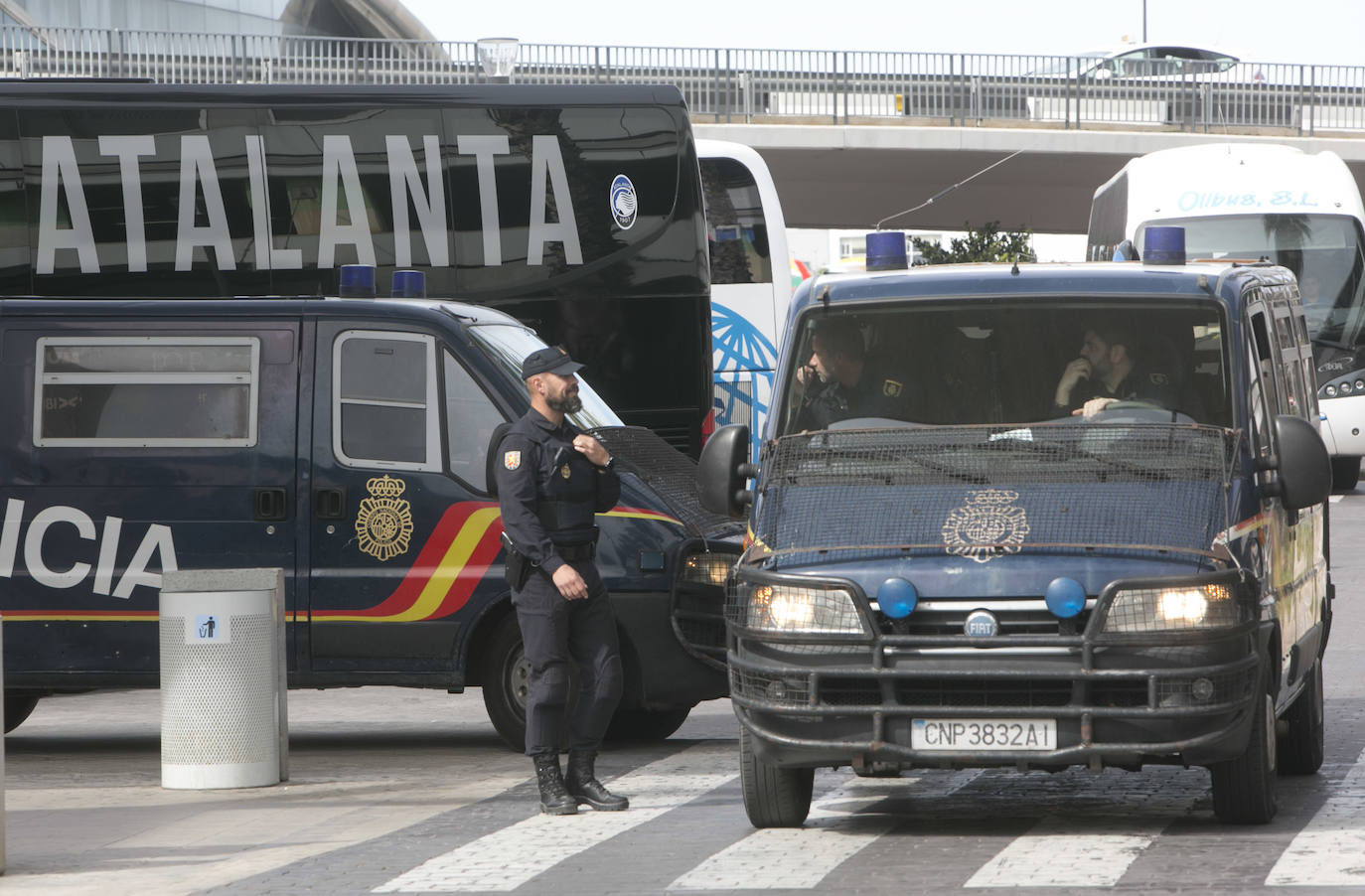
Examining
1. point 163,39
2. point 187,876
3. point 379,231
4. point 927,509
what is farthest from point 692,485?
point 163,39

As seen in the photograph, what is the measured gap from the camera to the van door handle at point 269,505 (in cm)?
1054

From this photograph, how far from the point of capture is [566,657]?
8.59 meters

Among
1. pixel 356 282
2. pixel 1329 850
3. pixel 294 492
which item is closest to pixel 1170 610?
pixel 1329 850

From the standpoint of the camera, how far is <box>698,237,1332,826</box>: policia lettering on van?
721 centimetres

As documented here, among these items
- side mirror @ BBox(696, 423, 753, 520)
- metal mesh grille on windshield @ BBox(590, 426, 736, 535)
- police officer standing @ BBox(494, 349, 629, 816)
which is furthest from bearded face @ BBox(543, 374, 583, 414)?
metal mesh grille on windshield @ BBox(590, 426, 736, 535)

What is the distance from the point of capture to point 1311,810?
8305 mm

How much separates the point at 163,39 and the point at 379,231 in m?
21.0

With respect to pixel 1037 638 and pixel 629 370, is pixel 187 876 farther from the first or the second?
pixel 629 370

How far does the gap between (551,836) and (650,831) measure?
37 centimetres

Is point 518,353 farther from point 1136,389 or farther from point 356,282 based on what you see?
point 1136,389

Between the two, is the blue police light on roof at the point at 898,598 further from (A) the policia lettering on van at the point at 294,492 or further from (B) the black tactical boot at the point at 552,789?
(A) the policia lettering on van at the point at 294,492

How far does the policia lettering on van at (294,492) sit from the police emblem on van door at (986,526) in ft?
9.21

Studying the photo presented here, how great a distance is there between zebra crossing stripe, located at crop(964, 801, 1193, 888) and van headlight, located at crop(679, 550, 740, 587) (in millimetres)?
2546

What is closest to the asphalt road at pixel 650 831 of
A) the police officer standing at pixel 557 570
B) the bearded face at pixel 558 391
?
the police officer standing at pixel 557 570
